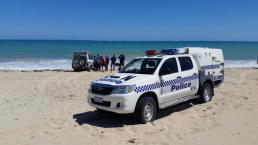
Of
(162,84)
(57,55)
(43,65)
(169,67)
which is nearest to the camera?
(162,84)

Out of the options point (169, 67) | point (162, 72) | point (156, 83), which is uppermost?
point (169, 67)

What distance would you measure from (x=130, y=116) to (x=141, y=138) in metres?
1.78

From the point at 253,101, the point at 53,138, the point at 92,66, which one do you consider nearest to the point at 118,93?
the point at 53,138

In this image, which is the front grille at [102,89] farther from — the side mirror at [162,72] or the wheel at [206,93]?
the wheel at [206,93]

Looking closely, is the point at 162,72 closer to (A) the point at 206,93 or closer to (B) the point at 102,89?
(B) the point at 102,89

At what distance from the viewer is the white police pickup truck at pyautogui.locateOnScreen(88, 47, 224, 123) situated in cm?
812

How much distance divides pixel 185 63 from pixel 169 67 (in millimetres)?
928

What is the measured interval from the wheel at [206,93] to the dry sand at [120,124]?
0.63ft

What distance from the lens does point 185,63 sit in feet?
33.1

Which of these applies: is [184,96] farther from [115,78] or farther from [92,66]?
[92,66]

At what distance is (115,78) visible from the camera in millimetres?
8633

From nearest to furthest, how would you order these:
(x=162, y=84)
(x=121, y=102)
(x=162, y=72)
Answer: (x=121, y=102)
(x=162, y=84)
(x=162, y=72)

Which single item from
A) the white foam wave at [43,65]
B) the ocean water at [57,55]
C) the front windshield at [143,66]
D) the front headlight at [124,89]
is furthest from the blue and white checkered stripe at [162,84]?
the ocean water at [57,55]

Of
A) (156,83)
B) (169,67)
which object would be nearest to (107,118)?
(156,83)
